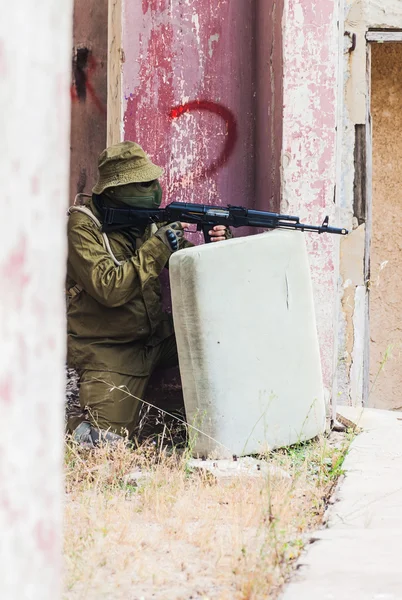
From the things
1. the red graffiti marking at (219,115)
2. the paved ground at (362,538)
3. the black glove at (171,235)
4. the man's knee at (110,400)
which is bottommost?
the paved ground at (362,538)

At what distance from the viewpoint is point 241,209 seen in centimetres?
407

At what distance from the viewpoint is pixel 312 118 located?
4.24 m

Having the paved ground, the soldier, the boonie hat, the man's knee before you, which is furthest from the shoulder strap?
the paved ground

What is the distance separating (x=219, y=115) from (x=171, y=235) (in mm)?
837

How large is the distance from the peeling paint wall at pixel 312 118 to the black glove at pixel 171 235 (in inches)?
20.8

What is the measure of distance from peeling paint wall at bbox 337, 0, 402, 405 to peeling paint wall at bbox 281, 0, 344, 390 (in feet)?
3.37

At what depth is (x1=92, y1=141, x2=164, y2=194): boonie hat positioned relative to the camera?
163 inches

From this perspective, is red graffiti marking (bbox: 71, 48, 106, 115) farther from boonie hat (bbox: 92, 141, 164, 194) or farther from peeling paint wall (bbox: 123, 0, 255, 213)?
boonie hat (bbox: 92, 141, 164, 194)

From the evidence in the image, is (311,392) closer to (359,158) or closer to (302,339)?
(302,339)

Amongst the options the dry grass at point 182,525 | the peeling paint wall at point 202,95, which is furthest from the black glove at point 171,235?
the dry grass at point 182,525

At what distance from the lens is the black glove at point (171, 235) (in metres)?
4.07

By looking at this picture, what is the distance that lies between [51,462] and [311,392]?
2.85 meters

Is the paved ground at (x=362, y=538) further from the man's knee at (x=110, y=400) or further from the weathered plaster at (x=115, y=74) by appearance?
the weathered plaster at (x=115, y=74)

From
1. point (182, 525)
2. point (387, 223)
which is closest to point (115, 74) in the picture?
point (182, 525)
